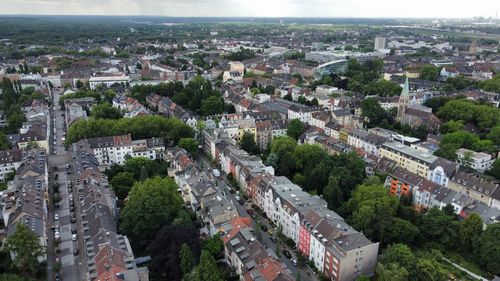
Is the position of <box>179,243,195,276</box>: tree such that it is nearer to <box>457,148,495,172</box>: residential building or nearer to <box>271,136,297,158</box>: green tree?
<box>271,136,297,158</box>: green tree

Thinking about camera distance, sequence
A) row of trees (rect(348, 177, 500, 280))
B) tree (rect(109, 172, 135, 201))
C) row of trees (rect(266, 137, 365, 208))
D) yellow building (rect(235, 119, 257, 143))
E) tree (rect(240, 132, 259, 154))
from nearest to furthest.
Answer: row of trees (rect(348, 177, 500, 280)) < row of trees (rect(266, 137, 365, 208)) < tree (rect(109, 172, 135, 201)) < tree (rect(240, 132, 259, 154)) < yellow building (rect(235, 119, 257, 143))

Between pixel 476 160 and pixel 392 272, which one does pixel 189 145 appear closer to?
pixel 392 272

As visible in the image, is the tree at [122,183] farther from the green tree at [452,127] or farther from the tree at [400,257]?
the green tree at [452,127]

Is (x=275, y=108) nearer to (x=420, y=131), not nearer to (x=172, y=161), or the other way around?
(x=420, y=131)

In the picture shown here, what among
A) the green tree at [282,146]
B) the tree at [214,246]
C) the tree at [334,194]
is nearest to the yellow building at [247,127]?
the green tree at [282,146]

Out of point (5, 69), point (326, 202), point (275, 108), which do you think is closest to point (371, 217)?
point (326, 202)

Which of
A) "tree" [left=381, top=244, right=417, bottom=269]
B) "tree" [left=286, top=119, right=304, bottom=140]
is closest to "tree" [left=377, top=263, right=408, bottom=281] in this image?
"tree" [left=381, top=244, right=417, bottom=269]
